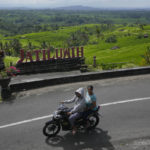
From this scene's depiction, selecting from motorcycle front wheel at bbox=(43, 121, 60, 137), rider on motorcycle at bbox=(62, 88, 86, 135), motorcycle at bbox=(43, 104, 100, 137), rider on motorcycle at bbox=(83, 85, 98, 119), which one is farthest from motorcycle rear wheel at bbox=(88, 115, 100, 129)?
motorcycle front wheel at bbox=(43, 121, 60, 137)

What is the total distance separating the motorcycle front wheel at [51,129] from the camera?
7944 mm

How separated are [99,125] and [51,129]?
2.10 meters

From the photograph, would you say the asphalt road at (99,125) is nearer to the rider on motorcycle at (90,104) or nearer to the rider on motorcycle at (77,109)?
the rider on motorcycle at (77,109)

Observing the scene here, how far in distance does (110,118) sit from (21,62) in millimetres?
18055

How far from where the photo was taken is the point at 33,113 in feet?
32.1

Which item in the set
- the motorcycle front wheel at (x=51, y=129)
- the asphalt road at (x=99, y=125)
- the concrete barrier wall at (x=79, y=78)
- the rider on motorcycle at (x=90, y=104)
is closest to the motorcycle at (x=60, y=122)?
the motorcycle front wheel at (x=51, y=129)

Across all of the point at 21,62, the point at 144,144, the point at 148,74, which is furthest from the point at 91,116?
the point at 21,62

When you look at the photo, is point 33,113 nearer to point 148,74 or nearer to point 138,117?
point 138,117

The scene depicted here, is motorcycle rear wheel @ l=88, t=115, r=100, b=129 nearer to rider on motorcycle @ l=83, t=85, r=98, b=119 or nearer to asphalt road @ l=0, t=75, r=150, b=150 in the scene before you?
asphalt road @ l=0, t=75, r=150, b=150

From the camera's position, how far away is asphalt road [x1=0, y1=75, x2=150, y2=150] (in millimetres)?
7617

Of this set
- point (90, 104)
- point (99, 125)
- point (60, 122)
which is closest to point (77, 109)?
point (90, 104)

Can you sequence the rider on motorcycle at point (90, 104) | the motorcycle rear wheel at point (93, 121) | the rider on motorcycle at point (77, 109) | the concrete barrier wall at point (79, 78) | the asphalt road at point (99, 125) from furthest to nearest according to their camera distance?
the concrete barrier wall at point (79, 78) → the motorcycle rear wheel at point (93, 121) → the rider on motorcycle at point (90, 104) → the rider on motorcycle at point (77, 109) → the asphalt road at point (99, 125)

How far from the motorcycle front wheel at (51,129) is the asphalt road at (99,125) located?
0.70ft

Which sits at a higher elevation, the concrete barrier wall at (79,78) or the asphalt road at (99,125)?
the concrete barrier wall at (79,78)
